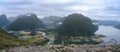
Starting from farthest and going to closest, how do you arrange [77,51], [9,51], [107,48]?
[107,48], [77,51], [9,51]

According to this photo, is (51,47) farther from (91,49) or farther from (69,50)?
(91,49)

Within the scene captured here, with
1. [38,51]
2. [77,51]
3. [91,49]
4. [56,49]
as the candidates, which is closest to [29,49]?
[38,51]

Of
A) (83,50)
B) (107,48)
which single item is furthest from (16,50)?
(107,48)

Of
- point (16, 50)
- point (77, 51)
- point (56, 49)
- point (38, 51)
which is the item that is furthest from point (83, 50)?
point (16, 50)

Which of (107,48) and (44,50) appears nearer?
(44,50)

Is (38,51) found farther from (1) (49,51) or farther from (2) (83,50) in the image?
(2) (83,50)

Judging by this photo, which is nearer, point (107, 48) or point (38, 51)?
point (38, 51)

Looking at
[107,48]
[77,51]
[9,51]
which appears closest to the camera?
[9,51]

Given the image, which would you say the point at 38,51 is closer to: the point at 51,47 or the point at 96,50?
the point at 51,47
